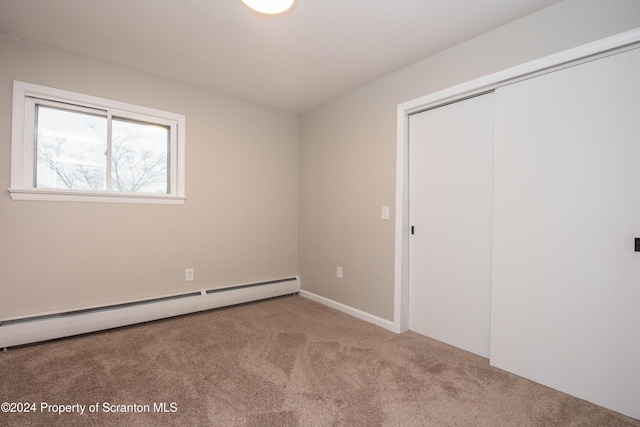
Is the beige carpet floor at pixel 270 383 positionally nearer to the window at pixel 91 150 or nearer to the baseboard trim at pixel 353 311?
the baseboard trim at pixel 353 311

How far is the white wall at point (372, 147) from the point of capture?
1857 mm

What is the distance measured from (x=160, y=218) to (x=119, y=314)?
99 centimetres

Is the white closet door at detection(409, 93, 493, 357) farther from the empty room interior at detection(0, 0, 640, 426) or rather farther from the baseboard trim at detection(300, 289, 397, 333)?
the baseboard trim at detection(300, 289, 397, 333)

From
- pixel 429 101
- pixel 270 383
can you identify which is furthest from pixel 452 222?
pixel 270 383

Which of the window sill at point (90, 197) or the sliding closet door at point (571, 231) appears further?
the window sill at point (90, 197)

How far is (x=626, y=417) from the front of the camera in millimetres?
1643

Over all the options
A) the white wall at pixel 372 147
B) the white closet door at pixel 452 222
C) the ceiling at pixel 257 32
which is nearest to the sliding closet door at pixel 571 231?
the white closet door at pixel 452 222

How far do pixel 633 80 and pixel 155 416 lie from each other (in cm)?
328

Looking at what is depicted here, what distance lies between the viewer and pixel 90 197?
2.70 metres

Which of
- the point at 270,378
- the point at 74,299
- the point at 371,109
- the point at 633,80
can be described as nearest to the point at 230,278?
the point at 74,299

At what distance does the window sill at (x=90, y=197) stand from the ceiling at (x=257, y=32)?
4.12 ft

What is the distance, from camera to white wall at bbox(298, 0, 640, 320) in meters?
1.86

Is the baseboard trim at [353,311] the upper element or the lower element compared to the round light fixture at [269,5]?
lower

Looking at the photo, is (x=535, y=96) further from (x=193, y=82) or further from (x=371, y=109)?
(x=193, y=82)
